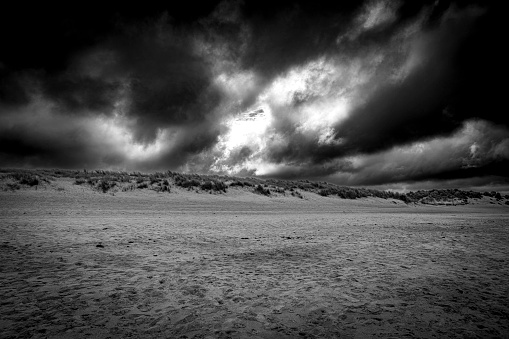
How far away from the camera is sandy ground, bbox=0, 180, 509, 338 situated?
3232 millimetres

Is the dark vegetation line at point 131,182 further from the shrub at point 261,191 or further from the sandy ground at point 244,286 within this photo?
the sandy ground at point 244,286

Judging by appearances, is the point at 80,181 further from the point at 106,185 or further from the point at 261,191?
the point at 261,191

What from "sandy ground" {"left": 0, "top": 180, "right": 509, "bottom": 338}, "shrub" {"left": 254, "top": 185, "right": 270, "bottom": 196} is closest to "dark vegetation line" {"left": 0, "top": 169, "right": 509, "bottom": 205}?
"shrub" {"left": 254, "top": 185, "right": 270, "bottom": 196}

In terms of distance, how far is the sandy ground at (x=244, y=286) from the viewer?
3.23 meters

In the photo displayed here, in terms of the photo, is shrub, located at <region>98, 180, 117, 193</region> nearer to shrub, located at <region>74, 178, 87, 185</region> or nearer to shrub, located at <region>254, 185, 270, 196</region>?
shrub, located at <region>74, 178, 87, 185</region>

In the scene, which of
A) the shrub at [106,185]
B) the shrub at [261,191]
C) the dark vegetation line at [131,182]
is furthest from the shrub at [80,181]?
the shrub at [261,191]

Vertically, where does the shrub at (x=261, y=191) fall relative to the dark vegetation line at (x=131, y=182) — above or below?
below

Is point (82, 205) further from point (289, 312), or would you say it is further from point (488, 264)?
point (488, 264)

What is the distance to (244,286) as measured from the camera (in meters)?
4.69

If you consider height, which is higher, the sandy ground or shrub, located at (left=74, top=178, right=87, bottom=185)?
shrub, located at (left=74, top=178, right=87, bottom=185)

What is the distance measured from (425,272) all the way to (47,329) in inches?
246

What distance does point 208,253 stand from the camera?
698cm

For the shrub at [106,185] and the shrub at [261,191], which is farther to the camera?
the shrub at [261,191]

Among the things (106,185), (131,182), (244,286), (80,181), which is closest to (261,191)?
(131,182)
